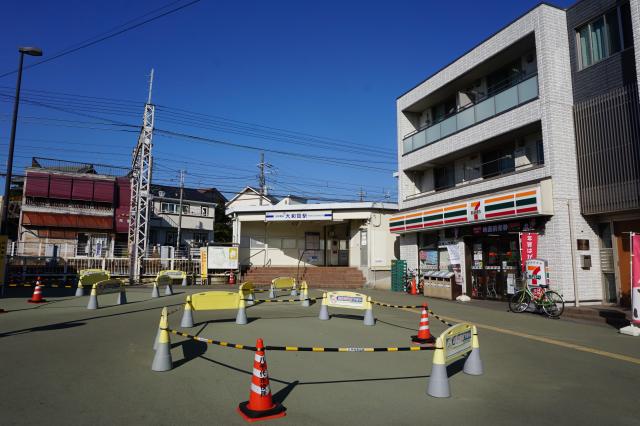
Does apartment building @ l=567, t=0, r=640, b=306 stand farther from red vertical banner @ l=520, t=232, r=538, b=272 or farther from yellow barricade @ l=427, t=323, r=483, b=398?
yellow barricade @ l=427, t=323, r=483, b=398

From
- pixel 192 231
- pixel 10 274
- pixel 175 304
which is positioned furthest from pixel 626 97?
pixel 192 231

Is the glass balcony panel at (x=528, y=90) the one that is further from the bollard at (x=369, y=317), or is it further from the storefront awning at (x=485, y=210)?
the bollard at (x=369, y=317)

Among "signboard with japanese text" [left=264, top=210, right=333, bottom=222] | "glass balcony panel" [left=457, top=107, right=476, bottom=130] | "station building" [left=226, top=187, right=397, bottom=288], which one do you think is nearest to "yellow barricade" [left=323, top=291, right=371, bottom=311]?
"glass balcony panel" [left=457, top=107, right=476, bottom=130]

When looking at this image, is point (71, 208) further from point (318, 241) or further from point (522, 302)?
point (522, 302)

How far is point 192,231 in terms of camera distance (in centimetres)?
5044

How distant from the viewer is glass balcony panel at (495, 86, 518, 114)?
16641 millimetres

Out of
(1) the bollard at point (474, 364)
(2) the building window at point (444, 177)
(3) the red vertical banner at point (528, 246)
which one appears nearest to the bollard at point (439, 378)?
(1) the bollard at point (474, 364)

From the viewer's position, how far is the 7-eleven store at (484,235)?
48.5 feet

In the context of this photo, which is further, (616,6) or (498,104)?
(498,104)

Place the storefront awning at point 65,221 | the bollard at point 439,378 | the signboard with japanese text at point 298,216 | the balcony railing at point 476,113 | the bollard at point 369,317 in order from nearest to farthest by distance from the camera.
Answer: the bollard at point 439,378
the bollard at point 369,317
the balcony railing at point 476,113
the signboard with japanese text at point 298,216
the storefront awning at point 65,221

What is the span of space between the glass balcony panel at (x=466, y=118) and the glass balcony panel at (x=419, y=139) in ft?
8.43

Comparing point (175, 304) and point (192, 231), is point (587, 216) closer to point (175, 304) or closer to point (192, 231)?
point (175, 304)

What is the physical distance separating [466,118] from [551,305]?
924cm

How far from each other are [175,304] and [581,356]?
39.7 ft
